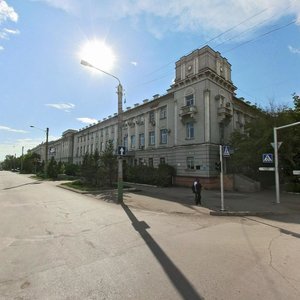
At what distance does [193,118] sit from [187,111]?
107 cm

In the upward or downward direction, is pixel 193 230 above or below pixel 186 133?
below

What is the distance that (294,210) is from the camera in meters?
13.9

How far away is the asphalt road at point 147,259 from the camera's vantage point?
14.1ft

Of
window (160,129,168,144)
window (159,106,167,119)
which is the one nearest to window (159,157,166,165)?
window (160,129,168,144)

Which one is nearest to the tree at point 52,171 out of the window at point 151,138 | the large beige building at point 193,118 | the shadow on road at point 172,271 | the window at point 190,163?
the large beige building at point 193,118

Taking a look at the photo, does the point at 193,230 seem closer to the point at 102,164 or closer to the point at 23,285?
the point at 23,285

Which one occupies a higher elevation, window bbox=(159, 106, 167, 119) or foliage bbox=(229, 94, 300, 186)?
window bbox=(159, 106, 167, 119)

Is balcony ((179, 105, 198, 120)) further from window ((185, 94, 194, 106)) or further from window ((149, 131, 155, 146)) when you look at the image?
window ((149, 131, 155, 146))

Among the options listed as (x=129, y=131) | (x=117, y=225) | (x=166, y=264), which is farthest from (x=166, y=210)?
(x=129, y=131)

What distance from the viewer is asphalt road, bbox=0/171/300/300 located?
4.31 meters

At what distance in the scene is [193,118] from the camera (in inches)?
1171

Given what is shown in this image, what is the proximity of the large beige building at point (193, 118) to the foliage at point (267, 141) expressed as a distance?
2988mm

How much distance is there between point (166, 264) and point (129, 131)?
37.4m

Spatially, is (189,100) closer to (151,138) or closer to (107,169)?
(151,138)
